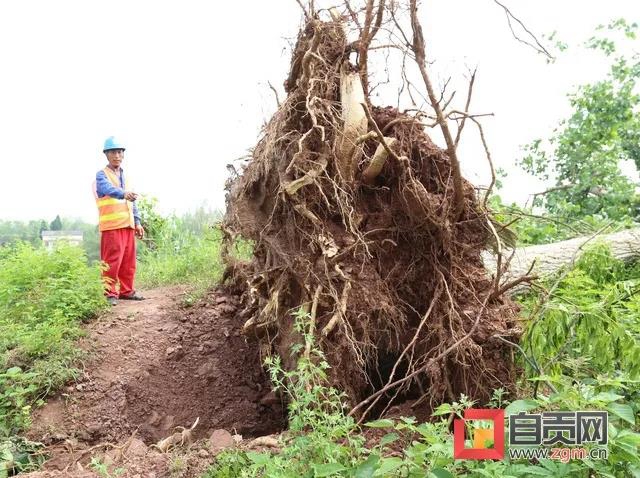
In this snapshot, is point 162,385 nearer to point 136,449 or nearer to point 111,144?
point 136,449

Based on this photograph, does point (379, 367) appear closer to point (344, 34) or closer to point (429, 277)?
point (429, 277)

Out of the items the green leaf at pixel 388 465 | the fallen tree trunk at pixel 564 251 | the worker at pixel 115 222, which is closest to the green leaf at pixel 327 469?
the green leaf at pixel 388 465

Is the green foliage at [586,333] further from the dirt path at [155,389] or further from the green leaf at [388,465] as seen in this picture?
the dirt path at [155,389]

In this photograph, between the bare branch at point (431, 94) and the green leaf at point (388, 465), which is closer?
the green leaf at point (388, 465)

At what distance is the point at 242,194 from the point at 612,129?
7.37 m

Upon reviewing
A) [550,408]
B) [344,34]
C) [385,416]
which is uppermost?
[344,34]

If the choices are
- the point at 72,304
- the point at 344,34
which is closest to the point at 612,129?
the point at 344,34

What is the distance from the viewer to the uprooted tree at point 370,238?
3611 mm

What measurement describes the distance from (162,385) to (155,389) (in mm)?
66

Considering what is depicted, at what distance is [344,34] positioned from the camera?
4.00 meters

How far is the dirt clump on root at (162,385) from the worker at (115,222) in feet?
2.49

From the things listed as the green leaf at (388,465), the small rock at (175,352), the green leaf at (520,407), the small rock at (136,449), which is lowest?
the small rock at (136,449)

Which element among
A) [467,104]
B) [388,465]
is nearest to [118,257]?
[467,104]

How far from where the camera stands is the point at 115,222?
6.04m
